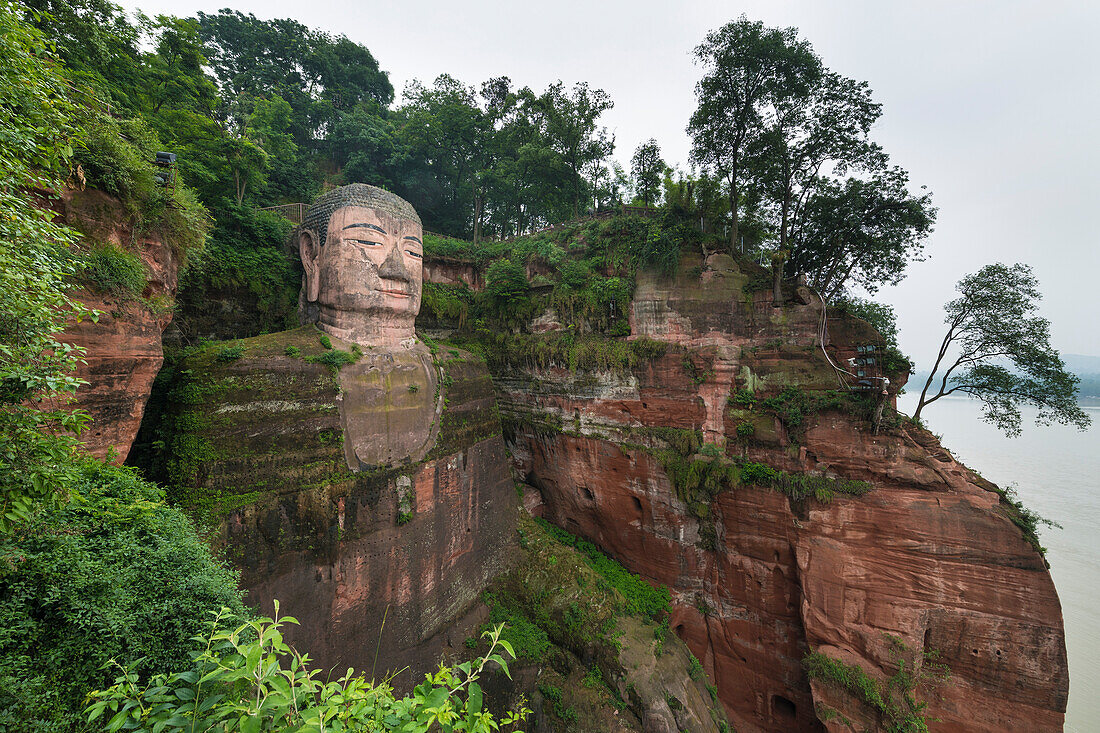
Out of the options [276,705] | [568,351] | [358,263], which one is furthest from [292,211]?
[276,705]

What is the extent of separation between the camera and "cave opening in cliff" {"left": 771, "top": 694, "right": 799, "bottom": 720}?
1002 centimetres

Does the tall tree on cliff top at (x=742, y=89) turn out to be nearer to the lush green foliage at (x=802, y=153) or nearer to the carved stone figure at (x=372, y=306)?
the lush green foliage at (x=802, y=153)

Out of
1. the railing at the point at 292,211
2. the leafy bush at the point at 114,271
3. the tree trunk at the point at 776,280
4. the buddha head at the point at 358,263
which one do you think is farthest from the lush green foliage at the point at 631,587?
the railing at the point at 292,211

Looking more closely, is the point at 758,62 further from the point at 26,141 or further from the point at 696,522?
the point at 26,141

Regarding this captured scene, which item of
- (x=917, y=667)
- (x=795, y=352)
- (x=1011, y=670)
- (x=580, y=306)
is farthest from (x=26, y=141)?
(x=1011, y=670)

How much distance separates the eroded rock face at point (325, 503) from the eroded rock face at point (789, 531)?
5.00 meters

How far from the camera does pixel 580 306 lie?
1251cm

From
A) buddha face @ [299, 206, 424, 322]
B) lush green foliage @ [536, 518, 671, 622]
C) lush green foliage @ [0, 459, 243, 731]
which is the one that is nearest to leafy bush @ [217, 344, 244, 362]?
buddha face @ [299, 206, 424, 322]

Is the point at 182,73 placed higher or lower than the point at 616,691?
higher

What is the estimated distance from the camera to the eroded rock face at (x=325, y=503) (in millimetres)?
5762

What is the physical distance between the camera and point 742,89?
10461 mm

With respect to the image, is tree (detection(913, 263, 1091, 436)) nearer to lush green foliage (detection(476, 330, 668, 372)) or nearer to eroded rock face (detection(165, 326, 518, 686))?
lush green foliage (detection(476, 330, 668, 372))

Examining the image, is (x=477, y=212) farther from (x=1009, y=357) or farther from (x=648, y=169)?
(x=1009, y=357)

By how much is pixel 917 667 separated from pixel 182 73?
2428 centimetres
